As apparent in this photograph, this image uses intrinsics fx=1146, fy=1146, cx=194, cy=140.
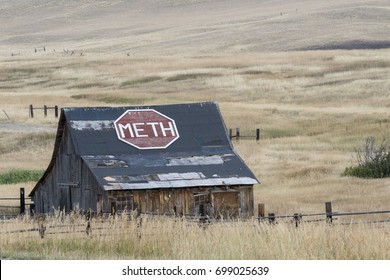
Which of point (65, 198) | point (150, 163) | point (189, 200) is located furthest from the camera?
point (65, 198)

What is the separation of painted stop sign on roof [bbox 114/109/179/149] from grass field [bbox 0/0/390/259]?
4.11 m

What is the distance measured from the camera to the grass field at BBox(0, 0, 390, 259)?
16859 millimetres

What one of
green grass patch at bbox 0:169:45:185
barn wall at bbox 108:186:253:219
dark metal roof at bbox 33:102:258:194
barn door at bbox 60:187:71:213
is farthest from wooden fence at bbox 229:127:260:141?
barn wall at bbox 108:186:253:219

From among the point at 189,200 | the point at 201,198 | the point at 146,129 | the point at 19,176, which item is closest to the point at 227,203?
the point at 201,198

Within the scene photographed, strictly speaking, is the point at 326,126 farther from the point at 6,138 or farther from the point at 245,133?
the point at 6,138

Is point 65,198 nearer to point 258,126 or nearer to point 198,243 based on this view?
point 198,243

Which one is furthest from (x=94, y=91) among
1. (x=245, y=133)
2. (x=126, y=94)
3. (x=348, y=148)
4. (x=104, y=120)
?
(x=104, y=120)

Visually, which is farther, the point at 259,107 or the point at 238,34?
the point at 238,34

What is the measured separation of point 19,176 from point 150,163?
15940mm

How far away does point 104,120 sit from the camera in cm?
3494

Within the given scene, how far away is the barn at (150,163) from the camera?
32438 millimetres

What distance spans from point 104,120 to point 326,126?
28.7 meters

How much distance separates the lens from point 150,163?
33.3 m

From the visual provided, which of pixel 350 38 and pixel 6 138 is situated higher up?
pixel 350 38
